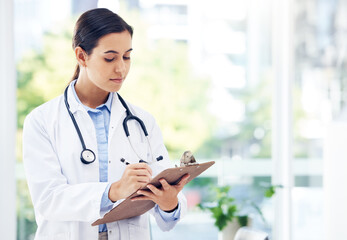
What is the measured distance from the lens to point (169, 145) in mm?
2996

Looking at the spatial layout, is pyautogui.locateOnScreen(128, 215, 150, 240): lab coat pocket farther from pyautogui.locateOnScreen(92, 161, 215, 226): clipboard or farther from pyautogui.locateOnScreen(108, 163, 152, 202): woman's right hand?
pyautogui.locateOnScreen(108, 163, 152, 202): woman's right hand

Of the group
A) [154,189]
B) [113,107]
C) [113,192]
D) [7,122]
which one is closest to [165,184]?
[154,189]

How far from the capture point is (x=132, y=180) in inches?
52.6

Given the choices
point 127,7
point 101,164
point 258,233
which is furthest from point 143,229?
point 127,7

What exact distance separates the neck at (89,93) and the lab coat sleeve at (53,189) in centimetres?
23

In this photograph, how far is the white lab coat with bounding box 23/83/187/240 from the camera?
1.40 meters

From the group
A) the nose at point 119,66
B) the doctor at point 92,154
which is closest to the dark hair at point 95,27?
the doctor at point 92,154

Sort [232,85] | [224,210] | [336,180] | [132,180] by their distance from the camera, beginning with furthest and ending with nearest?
[232,85]
[224,210]
[336,180]
[132,180]

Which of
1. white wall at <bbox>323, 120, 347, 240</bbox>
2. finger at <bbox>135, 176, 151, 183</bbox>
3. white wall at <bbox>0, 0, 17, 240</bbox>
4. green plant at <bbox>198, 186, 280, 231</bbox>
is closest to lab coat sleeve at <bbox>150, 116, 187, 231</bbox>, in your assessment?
finger at <bbox>135, 176, 151, 183</bbox>

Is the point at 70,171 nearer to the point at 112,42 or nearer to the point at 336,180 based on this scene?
the point at 112,42

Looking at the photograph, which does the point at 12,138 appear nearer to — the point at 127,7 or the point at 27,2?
the point at 27,2

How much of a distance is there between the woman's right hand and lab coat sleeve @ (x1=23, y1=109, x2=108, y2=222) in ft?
0.21

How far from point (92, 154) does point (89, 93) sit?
10.1 inches

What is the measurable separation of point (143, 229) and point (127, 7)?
71.5 inches
